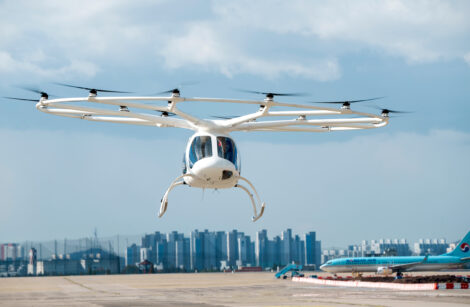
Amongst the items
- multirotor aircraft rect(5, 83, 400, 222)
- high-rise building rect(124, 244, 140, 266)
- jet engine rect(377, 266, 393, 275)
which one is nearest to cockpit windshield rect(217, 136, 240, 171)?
multirotor aircraft rect(5, 83, 400, 222)

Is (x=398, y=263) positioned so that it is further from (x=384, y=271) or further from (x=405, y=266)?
(x=384, y=271)

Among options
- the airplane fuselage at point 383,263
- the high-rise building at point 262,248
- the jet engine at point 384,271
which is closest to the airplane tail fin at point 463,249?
the airplane fuselage at point 383,263

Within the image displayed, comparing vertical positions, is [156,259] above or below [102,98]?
below

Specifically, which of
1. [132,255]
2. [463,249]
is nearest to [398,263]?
[463,249]

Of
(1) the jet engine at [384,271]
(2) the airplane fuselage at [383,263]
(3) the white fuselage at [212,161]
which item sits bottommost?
(1) the jet engine at [384,271]

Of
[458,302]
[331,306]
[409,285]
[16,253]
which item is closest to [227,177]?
[331,306]

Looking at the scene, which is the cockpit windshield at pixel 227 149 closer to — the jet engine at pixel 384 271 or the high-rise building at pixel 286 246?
the jet engine at pixel 384 271

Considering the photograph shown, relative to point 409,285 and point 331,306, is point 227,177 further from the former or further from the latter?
point 409,285

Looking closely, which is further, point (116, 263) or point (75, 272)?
point (116, 263)
